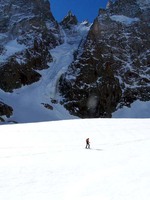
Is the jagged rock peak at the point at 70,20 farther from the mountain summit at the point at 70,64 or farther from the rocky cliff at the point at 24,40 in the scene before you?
the mountain summit at the point at 70,64

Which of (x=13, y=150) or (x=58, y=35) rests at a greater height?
(x=58, y=35)

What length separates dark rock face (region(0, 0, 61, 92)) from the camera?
389ft

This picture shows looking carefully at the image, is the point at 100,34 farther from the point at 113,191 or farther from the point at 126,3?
the point at 113,191

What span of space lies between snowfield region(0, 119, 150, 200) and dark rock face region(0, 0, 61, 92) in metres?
82.0

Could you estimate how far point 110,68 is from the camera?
406 feet

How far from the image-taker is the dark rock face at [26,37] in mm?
118625

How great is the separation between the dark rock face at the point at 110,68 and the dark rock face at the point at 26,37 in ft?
41.9

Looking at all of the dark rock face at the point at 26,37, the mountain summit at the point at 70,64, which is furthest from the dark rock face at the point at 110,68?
the dark rock face at the point at 26,37

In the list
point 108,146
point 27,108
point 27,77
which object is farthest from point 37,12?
point 108,146

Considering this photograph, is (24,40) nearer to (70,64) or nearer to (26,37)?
(26,37)

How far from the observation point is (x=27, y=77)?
4739 inches

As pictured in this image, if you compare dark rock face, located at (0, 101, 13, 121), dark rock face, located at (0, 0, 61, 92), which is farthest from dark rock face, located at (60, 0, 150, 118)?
dark rock face, located at (0, 101, 13, 121)

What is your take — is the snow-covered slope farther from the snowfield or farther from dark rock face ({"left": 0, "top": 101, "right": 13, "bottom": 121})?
the snowfield

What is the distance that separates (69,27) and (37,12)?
22.2 metres
